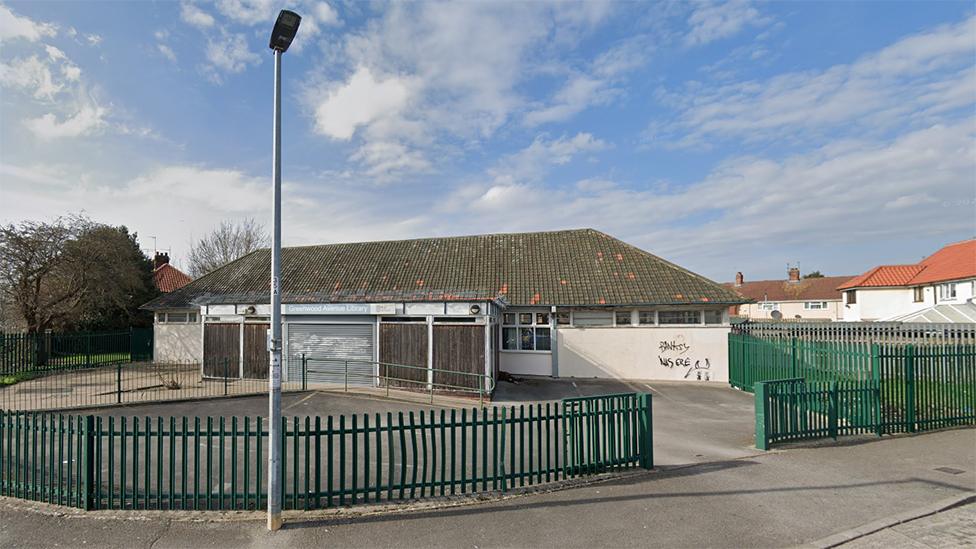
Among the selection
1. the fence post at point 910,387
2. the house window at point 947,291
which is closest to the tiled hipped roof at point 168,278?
the fence post at point 910,387

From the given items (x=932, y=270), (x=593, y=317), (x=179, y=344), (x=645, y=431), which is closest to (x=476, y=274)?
(x=593, y=317)

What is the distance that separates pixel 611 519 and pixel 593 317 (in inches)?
537

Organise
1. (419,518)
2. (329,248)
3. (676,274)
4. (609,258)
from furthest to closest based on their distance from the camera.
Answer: (329,248), (609,258), (676,274), (419,518)

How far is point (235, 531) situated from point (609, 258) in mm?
18297

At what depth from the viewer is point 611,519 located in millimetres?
5359

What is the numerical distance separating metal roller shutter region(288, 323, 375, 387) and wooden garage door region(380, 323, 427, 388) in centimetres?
56

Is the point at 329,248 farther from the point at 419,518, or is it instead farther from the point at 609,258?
the point at 419,518

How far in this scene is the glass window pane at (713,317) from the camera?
58.4ft

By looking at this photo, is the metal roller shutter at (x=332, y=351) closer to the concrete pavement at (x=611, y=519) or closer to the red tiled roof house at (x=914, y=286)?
the concrete pavement at (x=611, y=519)

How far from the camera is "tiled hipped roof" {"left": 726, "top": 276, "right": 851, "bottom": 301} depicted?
185ft

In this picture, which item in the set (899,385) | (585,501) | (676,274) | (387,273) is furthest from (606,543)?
(387,273)

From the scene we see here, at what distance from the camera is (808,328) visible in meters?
17.1

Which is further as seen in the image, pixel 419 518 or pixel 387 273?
pixel 387 273

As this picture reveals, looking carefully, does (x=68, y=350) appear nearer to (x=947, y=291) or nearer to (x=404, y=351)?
(x=404, y=351)
